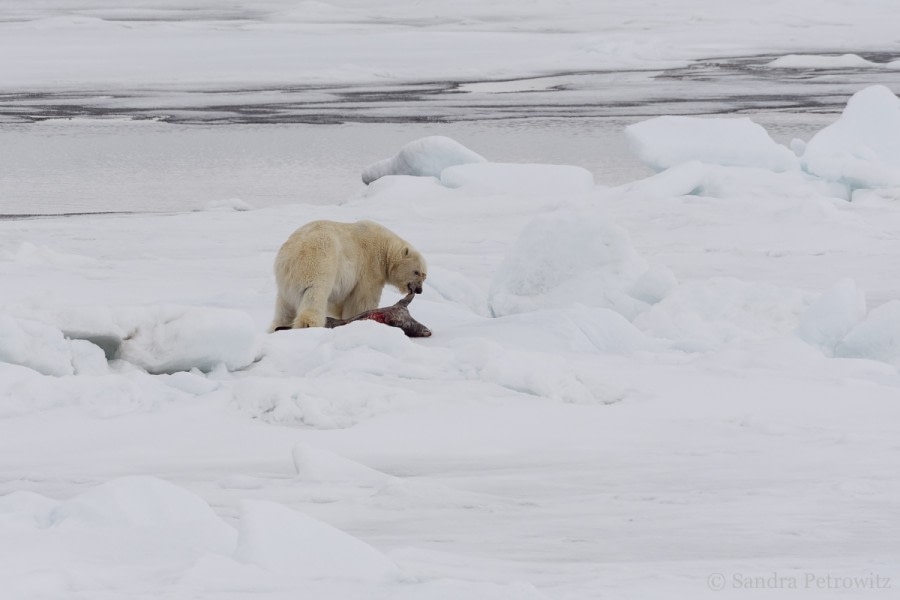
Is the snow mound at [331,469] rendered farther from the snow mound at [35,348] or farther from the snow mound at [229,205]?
the snow mound at [229,205]

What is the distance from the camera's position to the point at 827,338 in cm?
506

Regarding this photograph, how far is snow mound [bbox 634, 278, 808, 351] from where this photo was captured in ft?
17.1

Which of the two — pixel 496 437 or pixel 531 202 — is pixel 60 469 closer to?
pixel 496 437

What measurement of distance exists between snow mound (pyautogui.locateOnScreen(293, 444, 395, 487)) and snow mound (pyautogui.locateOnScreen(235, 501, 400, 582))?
2.51 feet

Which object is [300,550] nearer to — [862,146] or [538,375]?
[538,375]

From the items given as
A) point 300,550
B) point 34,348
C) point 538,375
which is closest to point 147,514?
point 300,550

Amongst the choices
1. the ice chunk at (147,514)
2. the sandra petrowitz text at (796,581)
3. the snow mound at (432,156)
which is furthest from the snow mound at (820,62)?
the ice chunk at (147,514)

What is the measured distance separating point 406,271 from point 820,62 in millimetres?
19843

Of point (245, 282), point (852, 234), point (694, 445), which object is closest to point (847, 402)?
point (694, 445)

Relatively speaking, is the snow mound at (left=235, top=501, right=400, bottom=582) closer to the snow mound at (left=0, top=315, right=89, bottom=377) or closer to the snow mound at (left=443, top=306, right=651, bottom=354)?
the snow mound at (left=0, top=315, right=89, bottom=377)

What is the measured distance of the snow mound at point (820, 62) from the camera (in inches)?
891

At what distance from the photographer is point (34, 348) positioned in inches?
145

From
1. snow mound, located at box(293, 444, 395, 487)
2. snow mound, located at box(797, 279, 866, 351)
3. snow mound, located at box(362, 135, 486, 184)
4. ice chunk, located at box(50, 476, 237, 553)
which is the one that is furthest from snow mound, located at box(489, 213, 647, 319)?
snow mound, located at box(362, 135, 486, 184)

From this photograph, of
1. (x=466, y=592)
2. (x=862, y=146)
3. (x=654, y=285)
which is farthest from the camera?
(x=862, y=146)
